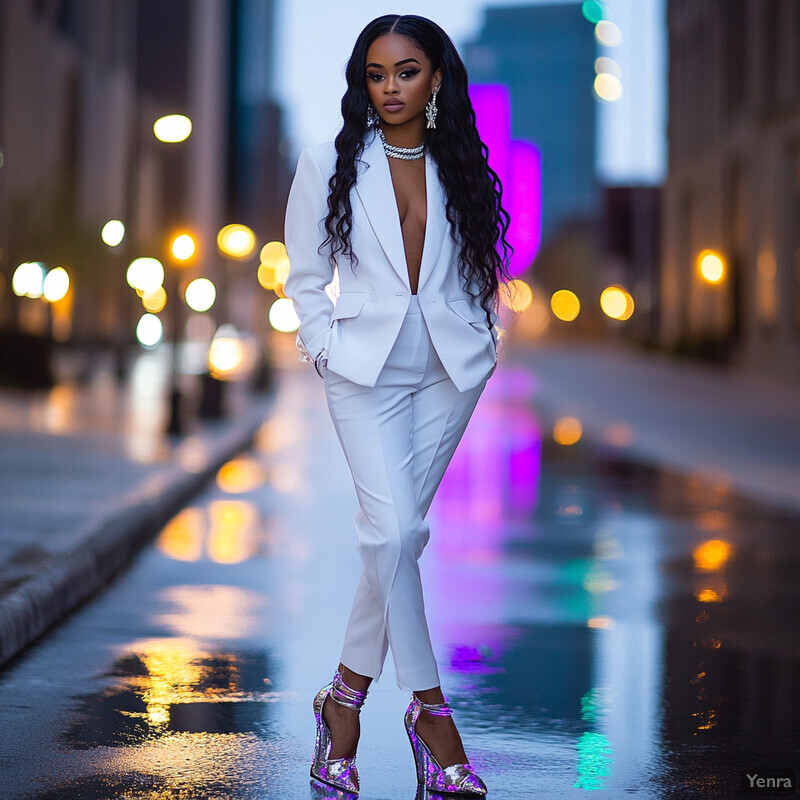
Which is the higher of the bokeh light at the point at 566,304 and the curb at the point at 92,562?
the bokeh light at the point at 566,304

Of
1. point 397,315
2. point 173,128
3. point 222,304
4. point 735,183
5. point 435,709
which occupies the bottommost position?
point 435,709

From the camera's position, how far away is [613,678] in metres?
6.10

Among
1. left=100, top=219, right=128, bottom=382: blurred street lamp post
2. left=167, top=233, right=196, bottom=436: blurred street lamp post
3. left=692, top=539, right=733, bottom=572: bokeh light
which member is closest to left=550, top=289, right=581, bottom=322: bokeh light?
left=100, top=219, right=128, bottom=382: blurred street lamp post

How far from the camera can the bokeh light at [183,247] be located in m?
22.4

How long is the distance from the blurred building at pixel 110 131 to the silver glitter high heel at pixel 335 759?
51.1 feet

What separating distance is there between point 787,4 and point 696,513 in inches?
1252

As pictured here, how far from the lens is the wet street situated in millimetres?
4648

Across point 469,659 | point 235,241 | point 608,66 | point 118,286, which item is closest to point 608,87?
point 608,66

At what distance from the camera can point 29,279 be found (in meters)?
32.0

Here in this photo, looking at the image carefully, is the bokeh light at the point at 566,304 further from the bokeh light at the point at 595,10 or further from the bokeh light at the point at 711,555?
the bokeh light at the point at 711,555

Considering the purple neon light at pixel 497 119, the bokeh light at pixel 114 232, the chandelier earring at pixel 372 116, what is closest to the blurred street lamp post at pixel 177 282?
the bokeh light at pixel 114 232

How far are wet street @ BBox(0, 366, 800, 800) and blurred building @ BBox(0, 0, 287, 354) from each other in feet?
33.9

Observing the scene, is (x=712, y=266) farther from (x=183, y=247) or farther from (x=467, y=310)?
(x=467, y=310)

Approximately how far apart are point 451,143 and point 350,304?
60cm
